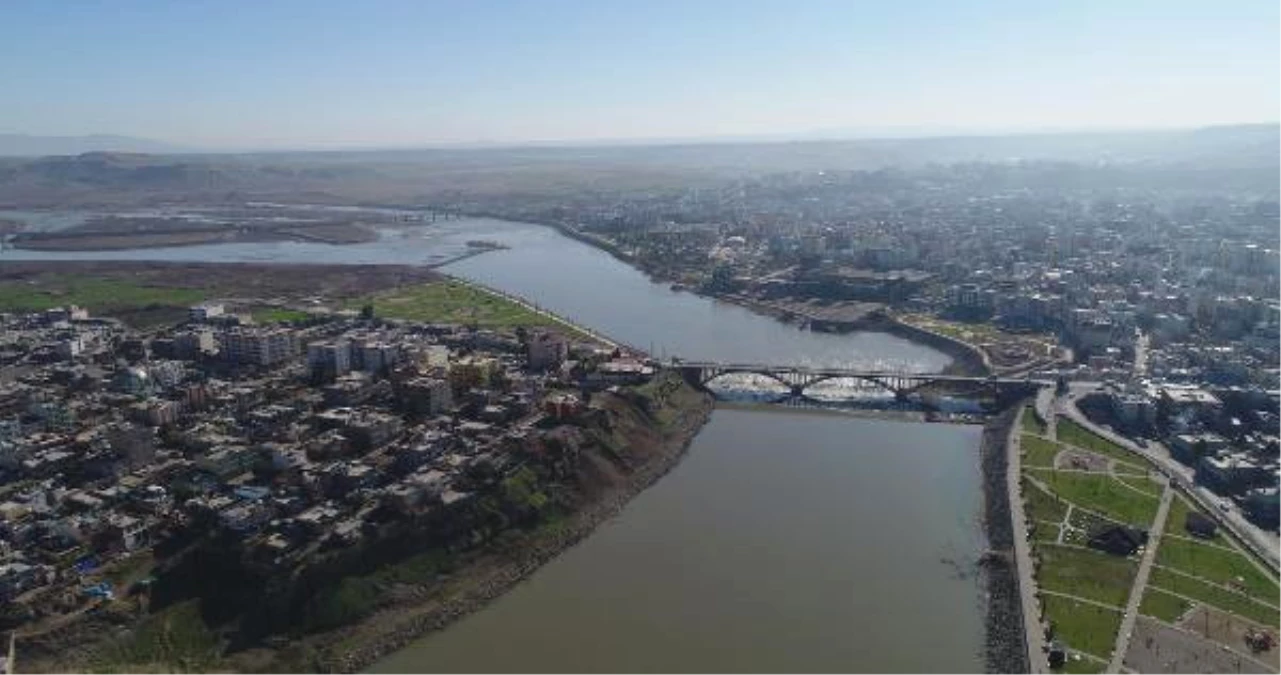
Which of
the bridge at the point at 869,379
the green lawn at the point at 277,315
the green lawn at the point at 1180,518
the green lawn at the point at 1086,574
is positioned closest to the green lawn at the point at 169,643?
the green lawn at the point at 1086,574

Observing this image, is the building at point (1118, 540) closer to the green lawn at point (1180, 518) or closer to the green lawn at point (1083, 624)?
the green lawn at point (1180, 518)

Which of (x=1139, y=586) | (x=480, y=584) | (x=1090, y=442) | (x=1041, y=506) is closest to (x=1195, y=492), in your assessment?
(x=1090, y=442)

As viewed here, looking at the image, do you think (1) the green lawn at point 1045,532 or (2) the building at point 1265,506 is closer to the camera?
(1) the green lawn at point 1045,532

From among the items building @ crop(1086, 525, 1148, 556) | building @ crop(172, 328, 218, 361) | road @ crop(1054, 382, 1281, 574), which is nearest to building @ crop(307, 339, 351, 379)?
building @ crop(172, 328, 218, 361)

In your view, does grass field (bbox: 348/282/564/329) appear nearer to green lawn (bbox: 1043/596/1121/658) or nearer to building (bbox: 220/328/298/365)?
building (bbox: 220/328/298/365)

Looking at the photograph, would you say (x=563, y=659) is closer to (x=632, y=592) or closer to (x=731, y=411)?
(x=632, y=592)

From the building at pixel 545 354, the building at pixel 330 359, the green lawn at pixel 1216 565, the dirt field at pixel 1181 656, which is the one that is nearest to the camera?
the dirt field at pixel 1181 656

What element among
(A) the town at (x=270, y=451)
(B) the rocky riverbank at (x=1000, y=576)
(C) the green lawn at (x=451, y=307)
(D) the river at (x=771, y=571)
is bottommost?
(D) the river at (x=771, y=571)

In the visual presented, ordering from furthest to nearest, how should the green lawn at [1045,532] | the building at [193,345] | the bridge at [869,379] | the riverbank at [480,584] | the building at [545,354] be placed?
1. the building at [193,345]
2. the building at [545,354]
3. the bridge at [869,379]
4. the green lawn at [1045,532]
5. the riverbank at [480,584]
